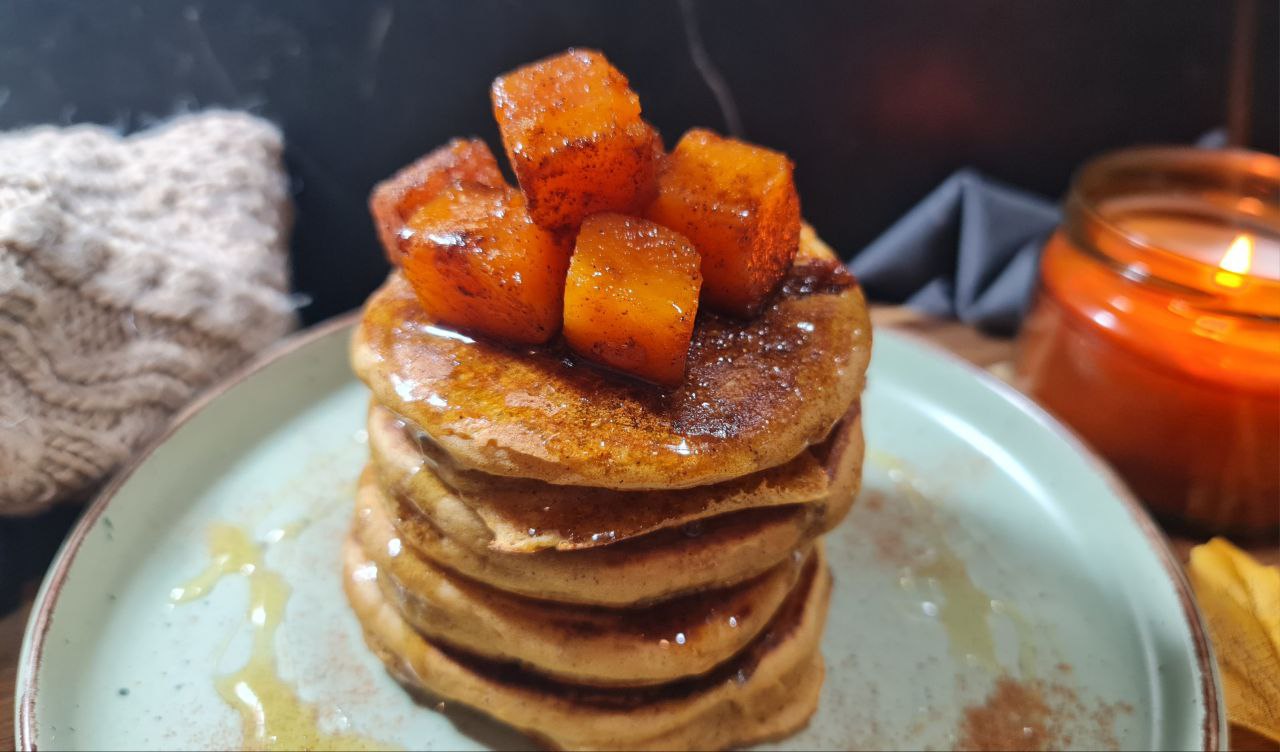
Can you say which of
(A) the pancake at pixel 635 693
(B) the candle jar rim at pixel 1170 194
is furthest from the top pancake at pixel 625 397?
(B) the candle jar rim at pixel 1170 194

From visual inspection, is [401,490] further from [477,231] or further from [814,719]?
[814,719]

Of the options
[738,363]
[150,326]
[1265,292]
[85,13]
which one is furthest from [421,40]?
[1265,292]

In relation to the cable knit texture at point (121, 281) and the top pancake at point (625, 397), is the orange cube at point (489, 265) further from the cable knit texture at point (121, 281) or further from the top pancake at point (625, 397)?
the cable knit texture at point (121, 281)

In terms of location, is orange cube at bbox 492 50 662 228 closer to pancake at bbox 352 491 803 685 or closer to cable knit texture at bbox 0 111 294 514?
pancake at bbox 352 491 803 685

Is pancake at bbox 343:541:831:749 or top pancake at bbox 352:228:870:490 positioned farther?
pancake at bbox 343:541:831:749

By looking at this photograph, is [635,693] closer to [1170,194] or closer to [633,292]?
[633,292]

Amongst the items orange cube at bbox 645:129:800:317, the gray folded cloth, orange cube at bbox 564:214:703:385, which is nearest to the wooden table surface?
the gray folded cloth

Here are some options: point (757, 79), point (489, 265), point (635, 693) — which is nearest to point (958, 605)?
point (635, 693)
